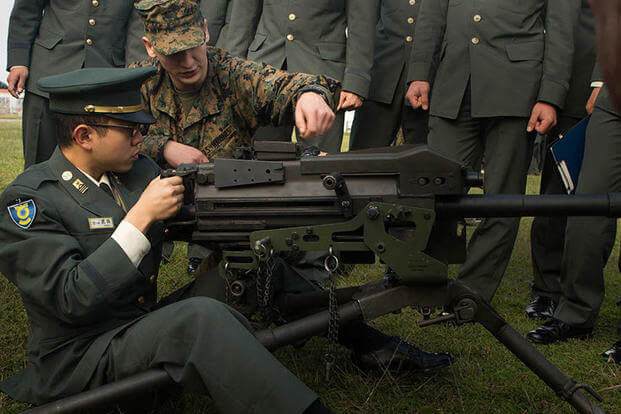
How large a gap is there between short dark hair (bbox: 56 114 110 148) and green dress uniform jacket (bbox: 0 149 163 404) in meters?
0.08

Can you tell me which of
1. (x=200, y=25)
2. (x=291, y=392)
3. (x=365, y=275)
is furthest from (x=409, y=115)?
(x=291, y=392)

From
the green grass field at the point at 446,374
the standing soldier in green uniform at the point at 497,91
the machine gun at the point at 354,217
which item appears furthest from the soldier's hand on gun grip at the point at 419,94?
the machine gun at the point at 354,217

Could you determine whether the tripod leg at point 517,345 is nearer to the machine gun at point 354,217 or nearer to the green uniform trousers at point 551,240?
the machine gun at point 354,217

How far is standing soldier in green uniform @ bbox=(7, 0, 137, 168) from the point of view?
5.11 m

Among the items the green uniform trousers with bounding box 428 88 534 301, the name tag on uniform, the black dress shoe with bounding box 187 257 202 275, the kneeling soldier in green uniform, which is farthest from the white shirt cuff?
the green uniform trousers with bounding box 428 88 534 301

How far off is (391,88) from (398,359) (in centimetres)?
271

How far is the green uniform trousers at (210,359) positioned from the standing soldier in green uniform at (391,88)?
3107 mm

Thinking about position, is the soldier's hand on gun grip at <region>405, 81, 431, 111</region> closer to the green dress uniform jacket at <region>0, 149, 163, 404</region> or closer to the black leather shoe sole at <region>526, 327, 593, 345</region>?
the black leather shoe sole at <region>526, 327, 593, 345</region>

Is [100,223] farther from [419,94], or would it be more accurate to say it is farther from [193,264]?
[419,94]

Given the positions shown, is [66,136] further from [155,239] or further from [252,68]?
[252,68]

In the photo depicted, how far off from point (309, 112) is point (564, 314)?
2143mm

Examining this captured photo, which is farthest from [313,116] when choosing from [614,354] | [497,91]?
[614,354]

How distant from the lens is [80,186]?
266cm

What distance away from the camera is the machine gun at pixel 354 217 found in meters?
2.44
